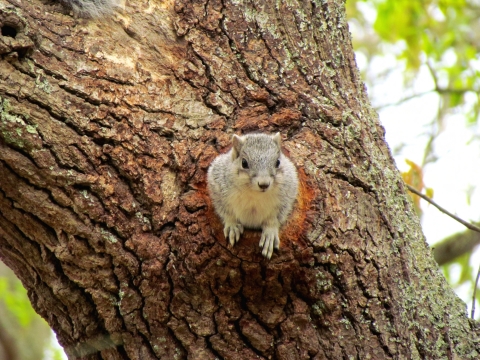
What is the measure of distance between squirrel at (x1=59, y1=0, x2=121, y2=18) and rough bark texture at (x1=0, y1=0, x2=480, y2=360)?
0.06 meters

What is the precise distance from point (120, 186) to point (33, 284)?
71 centimetres

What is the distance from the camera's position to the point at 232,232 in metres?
2.57

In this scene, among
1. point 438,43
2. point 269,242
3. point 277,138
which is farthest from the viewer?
point 438,43

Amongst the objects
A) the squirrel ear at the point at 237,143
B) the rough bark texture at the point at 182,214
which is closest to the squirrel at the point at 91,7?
the rough bark texture at the point at 182,214

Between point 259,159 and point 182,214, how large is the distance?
502 millimetres

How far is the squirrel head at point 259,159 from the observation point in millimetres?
2781

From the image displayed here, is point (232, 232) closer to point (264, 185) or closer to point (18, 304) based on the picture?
point (264, 185)

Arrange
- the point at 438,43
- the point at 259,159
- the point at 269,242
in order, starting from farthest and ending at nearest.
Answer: the point at 438,43, the point at 259,159, the point at 269,242

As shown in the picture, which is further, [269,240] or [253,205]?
[253,205]

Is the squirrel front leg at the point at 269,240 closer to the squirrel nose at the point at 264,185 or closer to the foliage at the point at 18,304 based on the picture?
the squirrel nose at the point at 264,185

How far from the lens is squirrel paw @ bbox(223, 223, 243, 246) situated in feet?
8.35

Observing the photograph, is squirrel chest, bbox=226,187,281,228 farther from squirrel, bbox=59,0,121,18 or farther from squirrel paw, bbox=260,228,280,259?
squirrel, bbox=59,0,121,18

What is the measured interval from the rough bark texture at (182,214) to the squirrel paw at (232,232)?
0.13 feet

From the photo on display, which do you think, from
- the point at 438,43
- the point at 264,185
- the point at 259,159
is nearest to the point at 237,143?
the point at 259,159
